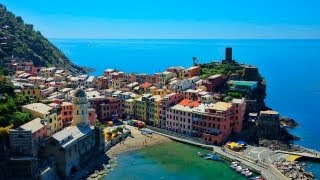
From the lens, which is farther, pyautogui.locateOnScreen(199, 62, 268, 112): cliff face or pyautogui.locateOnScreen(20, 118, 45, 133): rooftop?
pyautogui.locateOnScreen(199, 62, 268, 112): cliff face

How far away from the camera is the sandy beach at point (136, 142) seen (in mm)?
68812

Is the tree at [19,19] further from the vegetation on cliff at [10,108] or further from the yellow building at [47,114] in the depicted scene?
the yellow building at [47,114]

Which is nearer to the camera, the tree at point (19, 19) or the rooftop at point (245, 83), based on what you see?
the rooftop at point (245, 83)

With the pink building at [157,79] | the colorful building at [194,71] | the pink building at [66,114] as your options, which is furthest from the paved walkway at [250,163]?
the colorful building at [194,71]

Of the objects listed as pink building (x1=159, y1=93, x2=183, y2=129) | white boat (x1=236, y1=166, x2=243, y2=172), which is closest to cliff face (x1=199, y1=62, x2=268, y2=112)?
pink building (x1=159, y1=93, x2=183, y2=129)

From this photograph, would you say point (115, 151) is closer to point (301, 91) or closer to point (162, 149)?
point (162, 149)

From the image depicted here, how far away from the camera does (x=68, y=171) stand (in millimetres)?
55344

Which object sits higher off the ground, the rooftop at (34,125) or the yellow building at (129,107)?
the rooftop at (34,125)

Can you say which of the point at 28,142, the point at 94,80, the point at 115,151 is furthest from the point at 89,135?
the point at 94,80

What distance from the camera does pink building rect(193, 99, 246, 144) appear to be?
71.5 m

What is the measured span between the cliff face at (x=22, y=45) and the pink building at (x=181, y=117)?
183ft

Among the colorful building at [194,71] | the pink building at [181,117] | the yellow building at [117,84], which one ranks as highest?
the colorful building at [194,71]

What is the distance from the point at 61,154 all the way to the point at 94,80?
50.8 m

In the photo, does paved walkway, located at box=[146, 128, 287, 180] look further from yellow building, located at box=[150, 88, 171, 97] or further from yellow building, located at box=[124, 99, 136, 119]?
yellow building, located at box=[150, 88, 171, 97]
